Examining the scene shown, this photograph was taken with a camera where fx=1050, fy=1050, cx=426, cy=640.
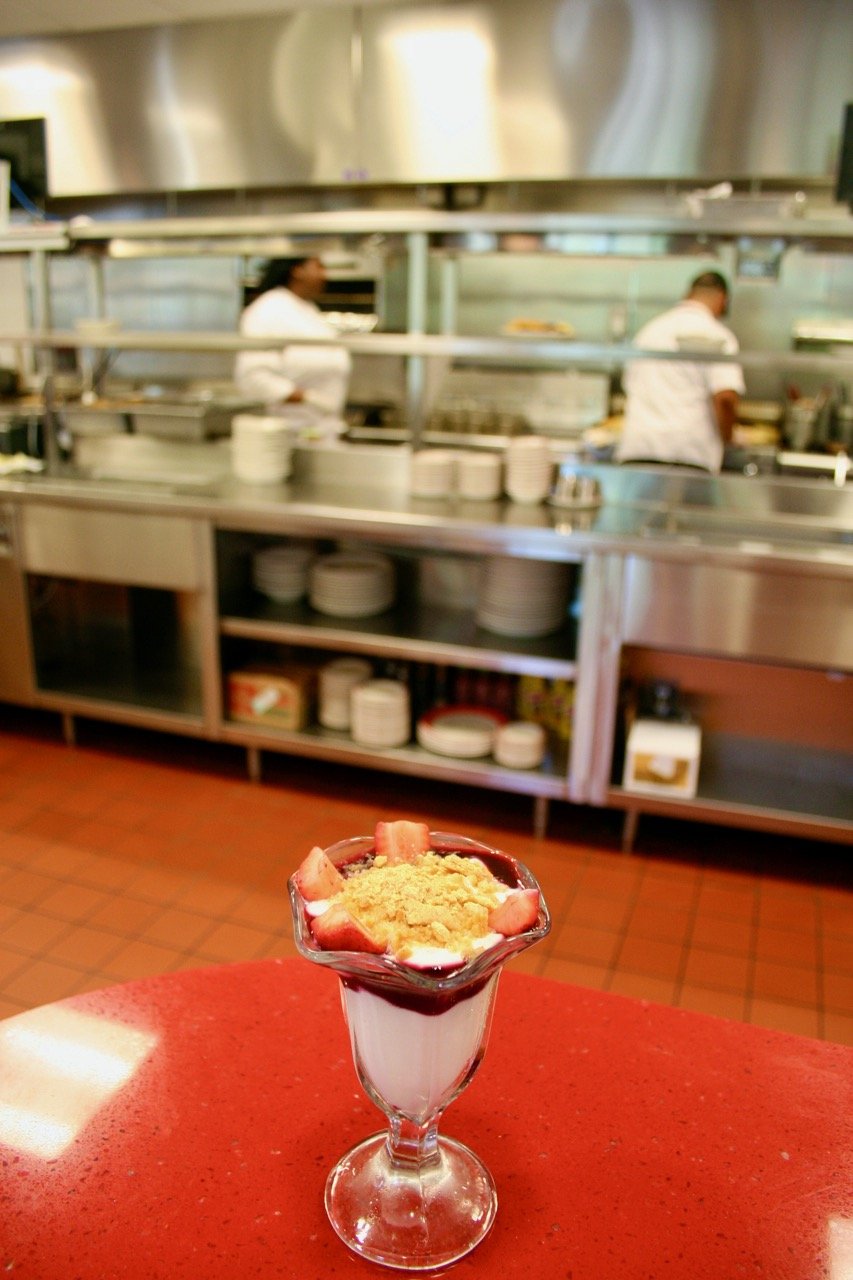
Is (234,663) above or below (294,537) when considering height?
below

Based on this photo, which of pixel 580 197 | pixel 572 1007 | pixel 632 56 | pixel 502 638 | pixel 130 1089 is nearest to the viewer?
pixel 130 1089

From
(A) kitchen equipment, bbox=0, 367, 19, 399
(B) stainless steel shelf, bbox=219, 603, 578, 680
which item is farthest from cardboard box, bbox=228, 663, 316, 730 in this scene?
(A) kitchen equipment, bbox=0, 367, 19, 399

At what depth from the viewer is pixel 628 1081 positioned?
3.77ft

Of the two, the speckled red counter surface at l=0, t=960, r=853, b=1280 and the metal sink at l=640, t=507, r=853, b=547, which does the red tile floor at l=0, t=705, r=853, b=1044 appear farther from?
the speckled red counter surface at l=0, t=960, r=853, b=1280

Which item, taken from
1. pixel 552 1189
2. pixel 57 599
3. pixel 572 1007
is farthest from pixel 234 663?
pixel 552 1189

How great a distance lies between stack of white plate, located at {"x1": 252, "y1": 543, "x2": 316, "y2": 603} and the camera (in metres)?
3.83

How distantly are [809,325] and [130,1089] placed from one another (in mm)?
5352

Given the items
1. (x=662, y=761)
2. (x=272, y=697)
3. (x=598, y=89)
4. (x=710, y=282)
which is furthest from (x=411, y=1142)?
(x=598, y=89)

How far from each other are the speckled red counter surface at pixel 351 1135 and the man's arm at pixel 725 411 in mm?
3391

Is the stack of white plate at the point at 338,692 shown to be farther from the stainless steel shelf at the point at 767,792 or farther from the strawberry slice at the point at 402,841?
the strawberry slice at the point at 402,841

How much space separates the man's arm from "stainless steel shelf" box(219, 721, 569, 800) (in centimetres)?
174

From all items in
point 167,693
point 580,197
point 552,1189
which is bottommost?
point 167,693

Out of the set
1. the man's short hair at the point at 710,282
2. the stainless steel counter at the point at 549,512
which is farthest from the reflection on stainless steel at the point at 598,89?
the stainless steel counter at the point at 549,512

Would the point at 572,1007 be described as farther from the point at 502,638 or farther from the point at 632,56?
the point at 632,56
